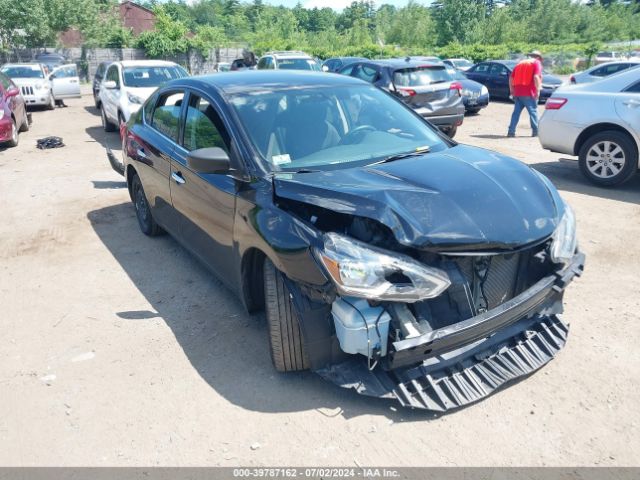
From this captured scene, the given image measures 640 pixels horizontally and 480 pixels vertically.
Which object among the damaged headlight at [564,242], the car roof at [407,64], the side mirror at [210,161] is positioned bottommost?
the damaged headlight at [564,242]

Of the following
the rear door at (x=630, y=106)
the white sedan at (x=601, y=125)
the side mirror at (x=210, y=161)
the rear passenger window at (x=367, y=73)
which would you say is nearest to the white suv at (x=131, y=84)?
the rear passenger window at (x=367, y=73)

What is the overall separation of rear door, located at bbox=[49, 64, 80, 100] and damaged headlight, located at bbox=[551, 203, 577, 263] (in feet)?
65.5

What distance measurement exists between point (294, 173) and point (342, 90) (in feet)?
3.87

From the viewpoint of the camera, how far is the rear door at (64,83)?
19.3 m

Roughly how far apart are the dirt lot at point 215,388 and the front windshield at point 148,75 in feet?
22.6

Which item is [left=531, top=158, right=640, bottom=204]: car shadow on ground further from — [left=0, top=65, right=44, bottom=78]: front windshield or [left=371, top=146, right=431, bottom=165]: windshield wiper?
[left=0, top=65, right=44, bottom=78]: front windshield

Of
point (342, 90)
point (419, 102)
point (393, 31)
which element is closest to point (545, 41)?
point (393, 31)

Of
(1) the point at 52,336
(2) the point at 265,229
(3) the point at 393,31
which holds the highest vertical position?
(3) the point at 393,31

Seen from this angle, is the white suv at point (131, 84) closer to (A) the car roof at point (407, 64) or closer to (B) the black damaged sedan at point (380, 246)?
(A) the car roof at point (407, 64)

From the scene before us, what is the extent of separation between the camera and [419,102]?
35.3ft

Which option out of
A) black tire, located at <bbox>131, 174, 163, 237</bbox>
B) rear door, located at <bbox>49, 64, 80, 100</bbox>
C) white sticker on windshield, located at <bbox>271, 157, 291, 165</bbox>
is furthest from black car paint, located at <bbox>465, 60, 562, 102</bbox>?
white sticker on windshield, located at <bbox>271, 157, 291, 165</bbox>

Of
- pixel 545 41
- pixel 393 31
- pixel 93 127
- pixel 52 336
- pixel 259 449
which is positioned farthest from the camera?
pixel 393 31

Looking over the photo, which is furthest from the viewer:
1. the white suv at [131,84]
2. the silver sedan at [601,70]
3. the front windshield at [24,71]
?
the silver sedan at [601,70]

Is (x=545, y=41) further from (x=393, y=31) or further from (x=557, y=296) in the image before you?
(x=557, y=296)
